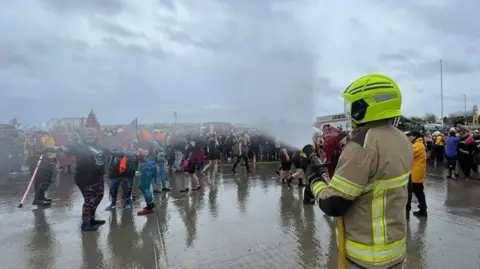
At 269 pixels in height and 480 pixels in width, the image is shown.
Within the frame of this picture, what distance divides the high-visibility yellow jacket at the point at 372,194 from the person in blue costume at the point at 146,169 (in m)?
5.67

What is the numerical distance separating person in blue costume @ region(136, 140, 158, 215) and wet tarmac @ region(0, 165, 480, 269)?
29 centimetres

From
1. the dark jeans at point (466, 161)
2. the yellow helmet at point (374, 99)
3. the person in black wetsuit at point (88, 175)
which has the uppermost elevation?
the yellow helmet at point (374, 99)

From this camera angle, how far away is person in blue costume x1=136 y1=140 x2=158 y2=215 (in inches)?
286

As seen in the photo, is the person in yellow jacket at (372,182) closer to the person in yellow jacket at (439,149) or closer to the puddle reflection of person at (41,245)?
the puddle reflection of person at (41,245)

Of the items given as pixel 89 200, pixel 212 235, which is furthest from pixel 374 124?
pixel 89 200

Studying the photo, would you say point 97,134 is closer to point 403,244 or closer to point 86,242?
point 86,242

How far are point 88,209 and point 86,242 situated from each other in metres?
0.80

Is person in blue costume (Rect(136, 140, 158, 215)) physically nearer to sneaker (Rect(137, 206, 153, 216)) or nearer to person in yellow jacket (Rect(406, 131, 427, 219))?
sneaker (Rect(137, 206, 153, 216))

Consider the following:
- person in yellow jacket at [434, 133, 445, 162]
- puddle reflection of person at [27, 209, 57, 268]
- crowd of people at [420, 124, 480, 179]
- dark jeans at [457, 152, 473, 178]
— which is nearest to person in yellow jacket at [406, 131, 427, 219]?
crowd of people at [420, 124, 480, 179]

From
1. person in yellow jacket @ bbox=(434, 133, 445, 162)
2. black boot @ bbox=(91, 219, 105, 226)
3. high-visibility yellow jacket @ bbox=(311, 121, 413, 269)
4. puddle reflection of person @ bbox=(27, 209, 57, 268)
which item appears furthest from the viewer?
person in yellow jacket @ bbox=(434, 133, 445, 162)

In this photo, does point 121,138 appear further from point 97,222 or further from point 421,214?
point 421,214

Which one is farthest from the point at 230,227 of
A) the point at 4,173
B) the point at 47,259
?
the point at 4,173

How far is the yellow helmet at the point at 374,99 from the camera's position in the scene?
213 centimetres

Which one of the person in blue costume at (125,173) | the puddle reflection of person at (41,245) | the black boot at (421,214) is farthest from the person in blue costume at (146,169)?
the black boot at (421,214)
